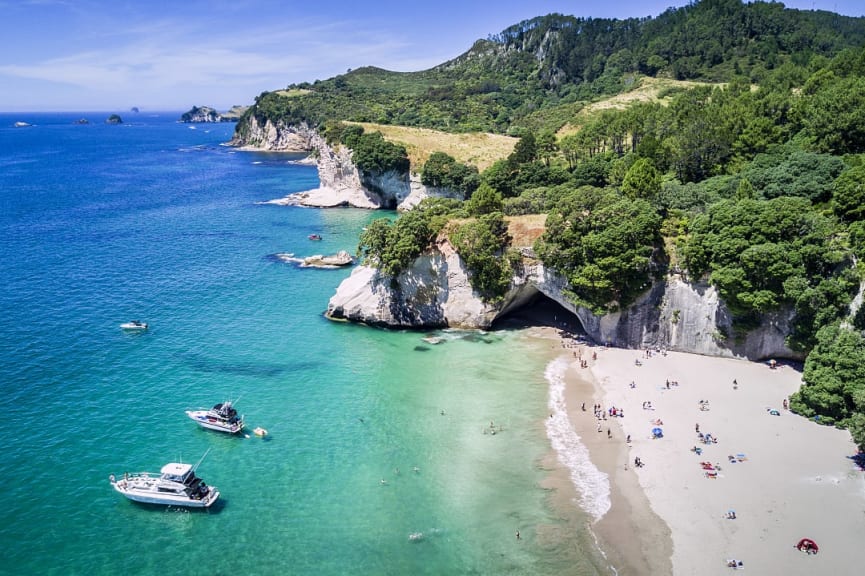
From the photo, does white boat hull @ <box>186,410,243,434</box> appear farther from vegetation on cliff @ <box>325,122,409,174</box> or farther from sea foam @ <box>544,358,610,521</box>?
vegetation on cliff @ <box>325,122,409,174</box>

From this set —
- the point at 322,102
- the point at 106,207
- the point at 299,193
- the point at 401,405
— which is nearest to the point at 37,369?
the point at 401,405

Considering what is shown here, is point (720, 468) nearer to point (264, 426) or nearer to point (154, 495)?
point (264, 426)

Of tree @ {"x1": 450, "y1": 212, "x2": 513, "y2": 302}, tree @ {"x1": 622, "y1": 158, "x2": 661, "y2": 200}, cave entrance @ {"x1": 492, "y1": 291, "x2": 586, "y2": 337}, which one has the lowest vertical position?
cave entrance @ {"x1": 492, "y1": 291, "x2": 586, "y2": 337}

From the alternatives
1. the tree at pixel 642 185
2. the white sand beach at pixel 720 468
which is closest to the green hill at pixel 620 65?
the tree at pixel 642 185

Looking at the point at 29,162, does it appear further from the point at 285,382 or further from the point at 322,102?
the point at 285,382

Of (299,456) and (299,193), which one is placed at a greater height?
(299,193)

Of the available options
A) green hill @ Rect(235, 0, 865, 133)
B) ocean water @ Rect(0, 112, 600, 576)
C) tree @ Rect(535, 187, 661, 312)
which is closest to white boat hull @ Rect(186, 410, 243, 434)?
ocean water @ Rect(0, 112, 600, 576)

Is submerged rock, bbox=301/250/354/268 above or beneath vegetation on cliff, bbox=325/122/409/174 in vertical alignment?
beneath
